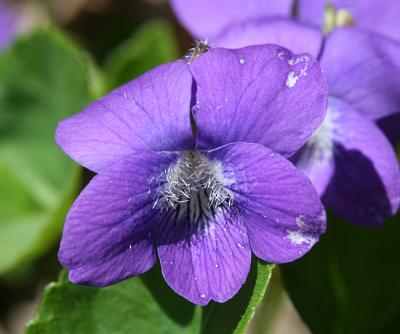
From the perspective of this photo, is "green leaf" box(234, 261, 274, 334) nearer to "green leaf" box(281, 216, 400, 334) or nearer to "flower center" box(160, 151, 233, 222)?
"flower center" box(160, 151, 233, 222)

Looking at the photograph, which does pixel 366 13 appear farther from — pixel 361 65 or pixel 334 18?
pixel 361 65

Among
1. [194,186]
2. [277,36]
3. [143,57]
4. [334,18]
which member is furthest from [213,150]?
[143,57]

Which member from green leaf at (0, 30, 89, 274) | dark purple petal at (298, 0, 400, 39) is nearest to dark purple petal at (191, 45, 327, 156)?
dark purple petal at (298, 0, 400, 39)

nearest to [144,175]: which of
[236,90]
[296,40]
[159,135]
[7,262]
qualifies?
[159,135]

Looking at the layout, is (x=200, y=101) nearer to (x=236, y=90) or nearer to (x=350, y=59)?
(x=236, y=90)

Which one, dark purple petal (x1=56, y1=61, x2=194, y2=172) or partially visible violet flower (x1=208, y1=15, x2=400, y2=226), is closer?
dark purple petal (x1=56, y1=61, x2=194, y2=172)

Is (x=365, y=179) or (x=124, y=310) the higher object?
(x=365, y=179)

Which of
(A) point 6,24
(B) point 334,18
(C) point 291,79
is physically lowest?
(A) point 6,24
